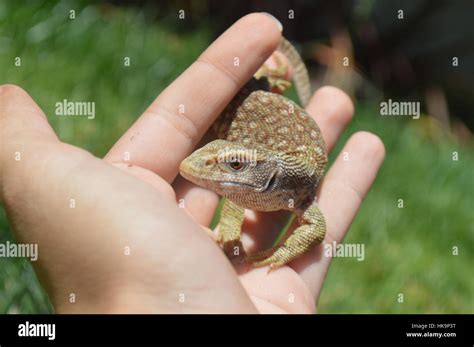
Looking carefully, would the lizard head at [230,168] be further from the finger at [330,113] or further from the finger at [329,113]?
the finger at [330,113]

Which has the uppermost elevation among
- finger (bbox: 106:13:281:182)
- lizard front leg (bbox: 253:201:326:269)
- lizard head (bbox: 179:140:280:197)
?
finger (bbox: 106:13:281:182)

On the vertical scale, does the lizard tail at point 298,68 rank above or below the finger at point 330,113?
above

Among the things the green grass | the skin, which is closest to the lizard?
the skin

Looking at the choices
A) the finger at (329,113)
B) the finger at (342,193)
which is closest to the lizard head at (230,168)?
the finger at (342,193)

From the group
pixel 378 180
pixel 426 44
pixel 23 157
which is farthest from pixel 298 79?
pixel 426 44

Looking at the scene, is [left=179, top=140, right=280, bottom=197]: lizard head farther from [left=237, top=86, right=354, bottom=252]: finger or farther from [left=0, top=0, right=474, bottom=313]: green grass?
[left=0, top=0, right=474, bottom=313]: green grass

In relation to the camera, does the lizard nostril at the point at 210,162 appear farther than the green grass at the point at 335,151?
No

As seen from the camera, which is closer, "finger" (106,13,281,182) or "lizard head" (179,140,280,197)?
"lizard head" (179,140,280,197)

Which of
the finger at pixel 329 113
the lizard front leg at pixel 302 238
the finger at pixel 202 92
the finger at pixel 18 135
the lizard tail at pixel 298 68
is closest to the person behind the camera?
the finger at pixel 18 135
